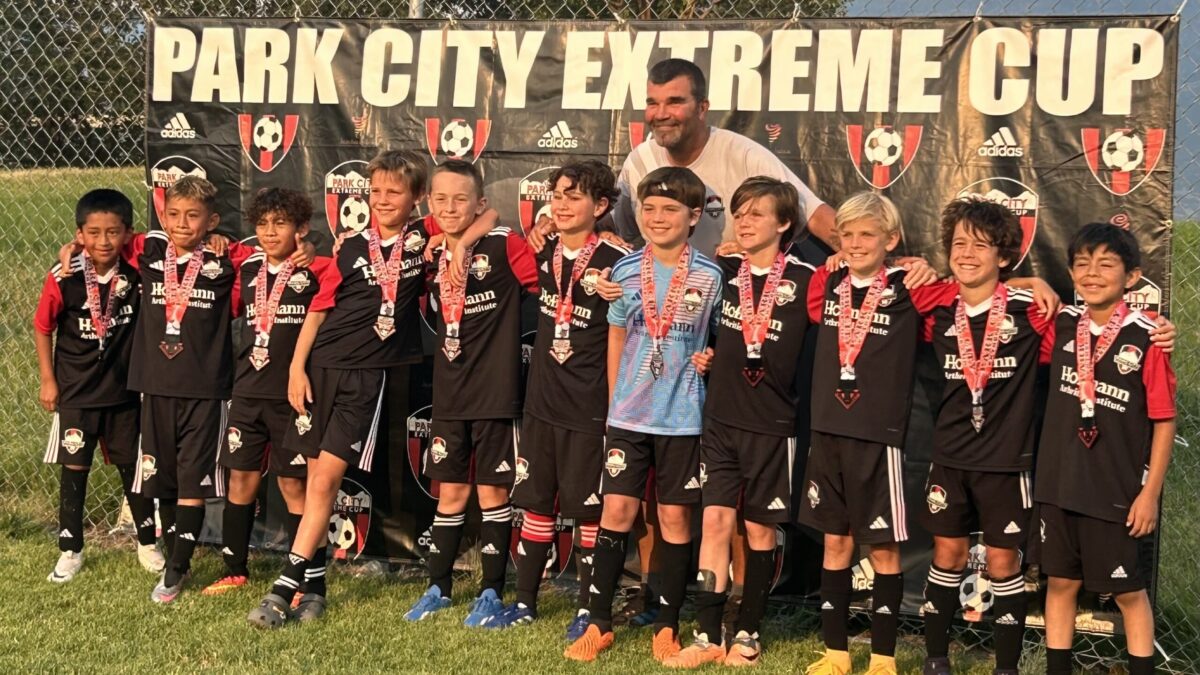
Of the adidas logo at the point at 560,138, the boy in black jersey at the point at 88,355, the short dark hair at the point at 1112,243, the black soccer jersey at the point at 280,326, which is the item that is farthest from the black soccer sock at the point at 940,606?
the boy in black jersey at the point at 88,355

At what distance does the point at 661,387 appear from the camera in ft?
16.3

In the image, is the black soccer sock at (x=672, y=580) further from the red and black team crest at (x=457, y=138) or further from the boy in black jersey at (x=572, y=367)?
the red and black team crest at (x=457, y=138)

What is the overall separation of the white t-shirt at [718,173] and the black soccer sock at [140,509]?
2661 mm

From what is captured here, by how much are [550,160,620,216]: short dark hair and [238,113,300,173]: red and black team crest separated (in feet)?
5.60

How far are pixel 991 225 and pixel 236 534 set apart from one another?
3618 mm

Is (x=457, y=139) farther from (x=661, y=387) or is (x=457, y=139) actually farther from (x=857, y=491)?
(x=857, y=491)

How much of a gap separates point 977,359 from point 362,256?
266 centimetres

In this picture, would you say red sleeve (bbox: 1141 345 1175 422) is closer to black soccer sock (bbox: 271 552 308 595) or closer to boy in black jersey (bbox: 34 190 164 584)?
black soccer sock (bbox: 271 552 308 595)

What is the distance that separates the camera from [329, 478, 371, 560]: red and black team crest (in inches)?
247

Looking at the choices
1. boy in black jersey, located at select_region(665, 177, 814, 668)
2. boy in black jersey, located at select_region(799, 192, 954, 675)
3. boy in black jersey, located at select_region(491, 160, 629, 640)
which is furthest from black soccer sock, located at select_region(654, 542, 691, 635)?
boy in black jersey, located at select_region(799, 192, 954, 675)

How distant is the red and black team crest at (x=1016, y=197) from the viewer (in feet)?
17.4

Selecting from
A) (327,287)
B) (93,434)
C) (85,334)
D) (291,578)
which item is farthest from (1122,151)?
(93,434)

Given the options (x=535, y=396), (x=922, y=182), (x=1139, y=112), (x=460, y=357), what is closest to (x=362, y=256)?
(x=460, y=357)

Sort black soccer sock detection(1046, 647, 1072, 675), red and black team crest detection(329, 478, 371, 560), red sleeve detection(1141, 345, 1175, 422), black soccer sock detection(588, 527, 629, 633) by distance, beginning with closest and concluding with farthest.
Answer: red sleeve detection(1141, 345, 1175, 422) < black soccer sock detection(1046, 647, 1072, 675) < black soccer sock detection(588, 527, 629, 633) < red and black team crest detection(329, 478, 371, 560)
